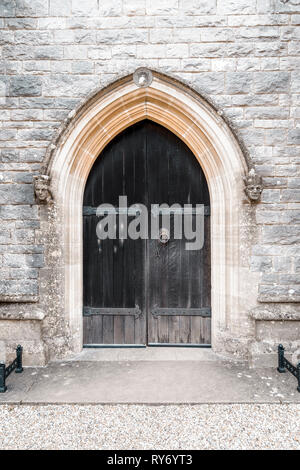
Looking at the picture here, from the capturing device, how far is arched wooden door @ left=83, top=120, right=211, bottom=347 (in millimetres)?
3504

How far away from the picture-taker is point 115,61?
3152 millimetres

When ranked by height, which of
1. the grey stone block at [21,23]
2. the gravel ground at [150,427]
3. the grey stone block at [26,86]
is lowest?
the gravel ground at [150,427]

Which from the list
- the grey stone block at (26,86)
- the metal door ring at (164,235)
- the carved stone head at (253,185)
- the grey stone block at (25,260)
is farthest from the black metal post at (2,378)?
the carved stone head at (253,185)

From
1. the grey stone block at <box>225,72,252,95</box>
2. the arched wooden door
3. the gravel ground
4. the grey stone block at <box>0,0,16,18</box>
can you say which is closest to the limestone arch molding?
the arched wooden door

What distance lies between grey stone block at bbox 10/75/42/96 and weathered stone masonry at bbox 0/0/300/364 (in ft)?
0.04

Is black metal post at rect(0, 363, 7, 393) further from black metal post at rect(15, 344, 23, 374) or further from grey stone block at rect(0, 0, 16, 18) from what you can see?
grey stone block at rect(0, 0, 16, 18)

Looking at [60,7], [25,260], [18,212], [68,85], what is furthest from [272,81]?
[25,260]

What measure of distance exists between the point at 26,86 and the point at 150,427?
155 inches

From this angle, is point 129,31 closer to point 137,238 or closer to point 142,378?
point 137,238

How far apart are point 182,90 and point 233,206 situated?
1.58 metres

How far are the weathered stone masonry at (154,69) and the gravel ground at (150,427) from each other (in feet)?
2.83

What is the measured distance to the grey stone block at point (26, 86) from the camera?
10.4ft

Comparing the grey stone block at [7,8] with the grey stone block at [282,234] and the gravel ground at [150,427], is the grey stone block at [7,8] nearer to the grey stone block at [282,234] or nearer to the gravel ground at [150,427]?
→ the grey stone block at [282,234]

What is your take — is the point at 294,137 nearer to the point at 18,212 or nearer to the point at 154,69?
the point at 154,69
